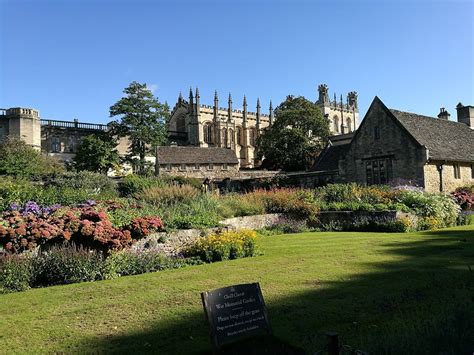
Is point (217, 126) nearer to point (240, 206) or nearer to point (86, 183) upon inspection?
point (86, 183)

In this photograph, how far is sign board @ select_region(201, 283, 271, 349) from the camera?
407cm

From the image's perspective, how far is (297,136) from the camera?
54.1 metres

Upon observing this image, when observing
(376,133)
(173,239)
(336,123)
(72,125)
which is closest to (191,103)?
(72,125)

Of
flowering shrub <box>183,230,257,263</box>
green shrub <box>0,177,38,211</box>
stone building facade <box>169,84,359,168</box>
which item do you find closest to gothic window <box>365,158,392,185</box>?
flowering shrub <box>183,230,257,263</box>

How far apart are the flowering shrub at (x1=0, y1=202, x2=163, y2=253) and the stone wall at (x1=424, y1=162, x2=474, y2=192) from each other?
20.1m

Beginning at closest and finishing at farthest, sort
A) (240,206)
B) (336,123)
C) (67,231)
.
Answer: (67,231) → (240,206) → (336,123)

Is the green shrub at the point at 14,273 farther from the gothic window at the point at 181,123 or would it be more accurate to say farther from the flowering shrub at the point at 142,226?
the gothic window at the point at 181,123

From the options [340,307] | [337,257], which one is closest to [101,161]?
[337,257]

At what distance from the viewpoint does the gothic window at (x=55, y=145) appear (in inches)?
2499

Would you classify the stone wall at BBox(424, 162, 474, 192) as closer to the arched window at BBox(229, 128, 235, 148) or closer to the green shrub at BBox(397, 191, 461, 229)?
the green shrub at BBox(397, 191, 461, 229)

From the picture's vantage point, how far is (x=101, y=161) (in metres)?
52.9

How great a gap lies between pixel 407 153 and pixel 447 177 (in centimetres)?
329

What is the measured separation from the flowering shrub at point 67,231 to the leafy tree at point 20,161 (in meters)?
29.5

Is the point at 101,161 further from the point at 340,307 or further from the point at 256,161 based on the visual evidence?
the point at 340,307
